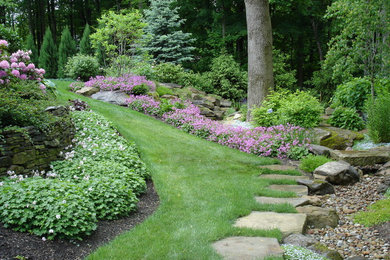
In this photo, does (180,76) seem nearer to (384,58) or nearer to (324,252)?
(384,58)

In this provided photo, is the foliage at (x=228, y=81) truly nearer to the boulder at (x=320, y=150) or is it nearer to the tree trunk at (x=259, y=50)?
the tree trunk at (x=259, y=50)

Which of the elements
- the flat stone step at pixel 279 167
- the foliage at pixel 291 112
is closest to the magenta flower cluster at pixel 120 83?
the foliage at pixel 291 112

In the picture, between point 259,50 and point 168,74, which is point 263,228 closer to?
point 259,50

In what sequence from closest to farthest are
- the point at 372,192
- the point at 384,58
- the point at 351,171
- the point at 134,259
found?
the point at 134,259, the point at 372,192, the point at 351,171, the point at 384,58

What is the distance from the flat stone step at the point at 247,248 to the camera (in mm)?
3338

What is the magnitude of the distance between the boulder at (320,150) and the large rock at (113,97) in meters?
6.56

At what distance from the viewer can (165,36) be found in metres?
17.2

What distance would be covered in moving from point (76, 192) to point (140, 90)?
853 cm

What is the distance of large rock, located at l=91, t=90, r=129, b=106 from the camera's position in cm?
1173

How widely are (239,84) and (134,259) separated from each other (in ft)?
43.0

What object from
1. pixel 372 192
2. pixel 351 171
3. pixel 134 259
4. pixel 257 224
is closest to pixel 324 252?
pixel 257 224

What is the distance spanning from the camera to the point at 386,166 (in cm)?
642

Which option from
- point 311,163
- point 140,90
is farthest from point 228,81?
point 311,163

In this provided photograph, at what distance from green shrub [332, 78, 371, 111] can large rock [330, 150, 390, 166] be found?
2.63 metres
